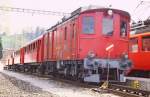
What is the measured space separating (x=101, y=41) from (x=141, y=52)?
5541mm

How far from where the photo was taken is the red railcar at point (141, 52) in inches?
895

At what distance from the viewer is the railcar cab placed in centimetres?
1800

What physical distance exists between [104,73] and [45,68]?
888cm

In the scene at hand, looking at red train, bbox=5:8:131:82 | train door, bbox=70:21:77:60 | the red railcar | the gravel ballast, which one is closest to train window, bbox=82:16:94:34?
red train, bbox=5:8:131:82

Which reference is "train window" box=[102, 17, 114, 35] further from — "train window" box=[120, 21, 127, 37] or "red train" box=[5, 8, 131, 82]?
"train window" box=[120, 21, 127, 37]

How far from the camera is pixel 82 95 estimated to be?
1473 centimetres

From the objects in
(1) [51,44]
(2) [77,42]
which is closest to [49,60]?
(1) [51,44]

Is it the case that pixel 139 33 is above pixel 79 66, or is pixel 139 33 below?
above

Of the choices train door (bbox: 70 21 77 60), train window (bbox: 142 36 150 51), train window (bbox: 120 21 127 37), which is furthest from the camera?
train window (bbox: 142 36 150 51)

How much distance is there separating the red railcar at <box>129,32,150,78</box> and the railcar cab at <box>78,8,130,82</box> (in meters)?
4.20

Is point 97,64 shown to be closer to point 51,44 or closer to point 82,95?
point 82,95

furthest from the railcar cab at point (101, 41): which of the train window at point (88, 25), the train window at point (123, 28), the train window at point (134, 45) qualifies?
the train window at point (134, 45)

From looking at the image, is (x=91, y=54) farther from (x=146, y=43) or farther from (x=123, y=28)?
(x=146, y=43)

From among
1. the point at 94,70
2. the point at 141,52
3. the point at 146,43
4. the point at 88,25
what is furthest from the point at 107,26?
the point at 141,52
